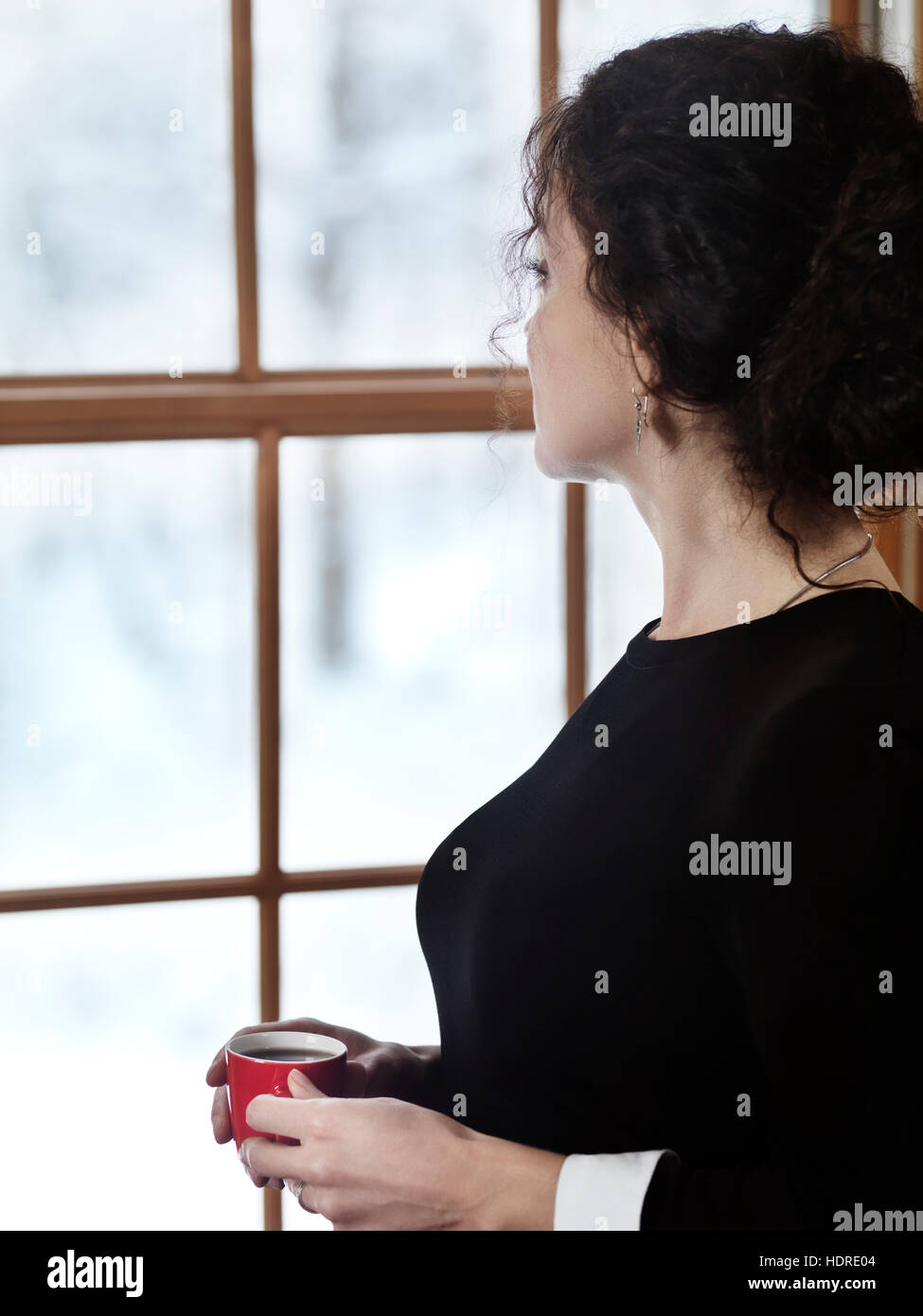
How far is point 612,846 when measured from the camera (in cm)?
74

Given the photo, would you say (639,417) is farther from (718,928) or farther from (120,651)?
(120,651)

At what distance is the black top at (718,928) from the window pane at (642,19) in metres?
0.73

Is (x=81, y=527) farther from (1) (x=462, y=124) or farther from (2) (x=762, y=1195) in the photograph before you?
(2) (x=762, y=1195)

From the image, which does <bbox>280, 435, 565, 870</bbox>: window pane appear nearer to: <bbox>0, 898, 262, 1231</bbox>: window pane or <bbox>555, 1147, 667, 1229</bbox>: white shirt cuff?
<bbox>0, 898, 262, 1231</bbox>: window pane

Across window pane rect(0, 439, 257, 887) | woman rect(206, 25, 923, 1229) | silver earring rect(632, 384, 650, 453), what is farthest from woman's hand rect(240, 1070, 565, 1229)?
window pane rect(0, 439, 257, 887)

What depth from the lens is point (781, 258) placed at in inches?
28.8

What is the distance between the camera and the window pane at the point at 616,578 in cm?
134

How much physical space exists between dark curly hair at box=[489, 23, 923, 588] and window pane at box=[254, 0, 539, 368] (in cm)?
47

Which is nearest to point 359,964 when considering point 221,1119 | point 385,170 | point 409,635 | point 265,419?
point 409,635

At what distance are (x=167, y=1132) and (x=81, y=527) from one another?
2.22 feet

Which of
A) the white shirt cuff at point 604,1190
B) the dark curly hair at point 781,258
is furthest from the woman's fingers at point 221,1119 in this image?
the dark curly hair at point 781,258
